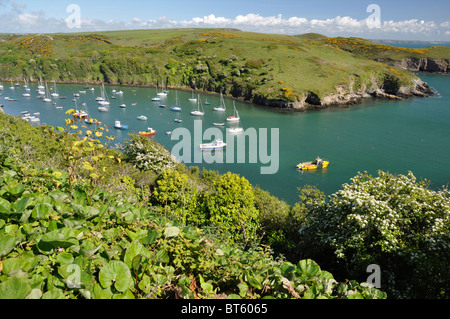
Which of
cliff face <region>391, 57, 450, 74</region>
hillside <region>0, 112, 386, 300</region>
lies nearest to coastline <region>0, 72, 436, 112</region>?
cliff face <region>391, 57, 450, 74</region>

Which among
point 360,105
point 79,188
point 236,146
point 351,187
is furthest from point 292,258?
point 360,105

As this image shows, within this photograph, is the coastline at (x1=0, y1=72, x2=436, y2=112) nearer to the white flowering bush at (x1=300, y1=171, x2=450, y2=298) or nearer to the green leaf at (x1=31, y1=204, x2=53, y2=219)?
the white flowering bush at (x1=300, y1=171, x2=450, y2=298)

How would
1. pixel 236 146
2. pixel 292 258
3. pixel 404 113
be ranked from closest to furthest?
pixel 292 258 → pixel 236 146 → pixel 404 113

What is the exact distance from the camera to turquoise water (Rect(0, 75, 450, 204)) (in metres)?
40.2

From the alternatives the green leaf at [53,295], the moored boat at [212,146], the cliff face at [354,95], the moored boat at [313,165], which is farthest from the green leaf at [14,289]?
the cliff face at [354,95]

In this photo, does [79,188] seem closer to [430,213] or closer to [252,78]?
[430,213]

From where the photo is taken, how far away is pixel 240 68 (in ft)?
326

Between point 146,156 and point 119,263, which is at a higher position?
point 119,263

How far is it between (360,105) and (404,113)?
11.5 m

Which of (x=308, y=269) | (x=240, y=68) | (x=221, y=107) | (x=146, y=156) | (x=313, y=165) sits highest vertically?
(x=240, y=68)

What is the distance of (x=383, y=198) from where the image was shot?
12852mm

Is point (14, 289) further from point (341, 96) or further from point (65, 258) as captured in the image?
point (341, 96)

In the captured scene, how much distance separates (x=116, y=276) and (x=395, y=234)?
37.8ft

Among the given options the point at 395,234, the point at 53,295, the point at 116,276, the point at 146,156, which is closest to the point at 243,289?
the point at 116,276
